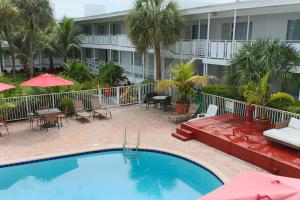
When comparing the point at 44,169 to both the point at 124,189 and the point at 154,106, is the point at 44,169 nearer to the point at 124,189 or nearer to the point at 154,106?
the point at 124,189

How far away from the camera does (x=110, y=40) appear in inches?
1070

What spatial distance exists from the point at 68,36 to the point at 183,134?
73.7 feet

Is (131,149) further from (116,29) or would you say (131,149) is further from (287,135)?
(116,29)

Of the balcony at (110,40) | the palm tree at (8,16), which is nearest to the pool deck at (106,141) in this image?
the balcony at (110,40)

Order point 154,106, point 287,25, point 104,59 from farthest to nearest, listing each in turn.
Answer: point 104,59
point 154,106
point 287,25

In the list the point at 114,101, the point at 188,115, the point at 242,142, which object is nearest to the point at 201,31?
the point at 114,101

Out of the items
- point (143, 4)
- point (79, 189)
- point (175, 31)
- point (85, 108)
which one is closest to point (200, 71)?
point (175, 31)

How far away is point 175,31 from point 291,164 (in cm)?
1131

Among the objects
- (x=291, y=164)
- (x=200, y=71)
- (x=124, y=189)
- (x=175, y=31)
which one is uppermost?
(x=175, y=31)

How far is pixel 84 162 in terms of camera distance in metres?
10.9

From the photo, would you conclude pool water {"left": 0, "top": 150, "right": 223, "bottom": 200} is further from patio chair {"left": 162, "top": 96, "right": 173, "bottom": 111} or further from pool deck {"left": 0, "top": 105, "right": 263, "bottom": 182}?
patio chair {"left": 162, "top": 96, "right": 173, "bottom": 111}

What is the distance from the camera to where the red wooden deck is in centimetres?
910

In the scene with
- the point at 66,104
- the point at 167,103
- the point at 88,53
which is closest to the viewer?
the point at 66,104

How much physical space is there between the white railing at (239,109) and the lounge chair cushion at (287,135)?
3.25ft
